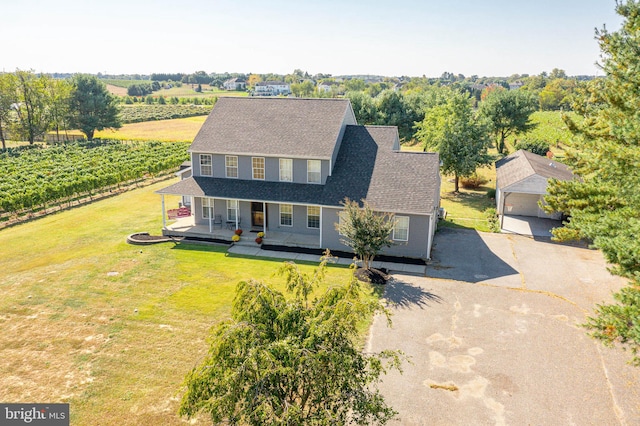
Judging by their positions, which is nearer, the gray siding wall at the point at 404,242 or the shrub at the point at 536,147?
the gray siding wall at the point at 404,242

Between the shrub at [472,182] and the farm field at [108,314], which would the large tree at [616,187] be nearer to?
the farm field at [108,314]

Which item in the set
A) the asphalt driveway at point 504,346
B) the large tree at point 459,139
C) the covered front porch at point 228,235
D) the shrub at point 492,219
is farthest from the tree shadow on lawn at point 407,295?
the large tree at point 459,139

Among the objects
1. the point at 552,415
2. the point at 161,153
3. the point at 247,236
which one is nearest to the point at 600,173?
the point at 552,415

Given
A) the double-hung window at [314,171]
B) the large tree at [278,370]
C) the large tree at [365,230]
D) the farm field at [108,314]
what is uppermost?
the double-hung window at [314,171]

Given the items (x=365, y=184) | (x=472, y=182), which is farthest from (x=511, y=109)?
(x=365, y=184)

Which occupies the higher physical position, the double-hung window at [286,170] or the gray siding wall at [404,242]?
the double-hung window at [286,170]

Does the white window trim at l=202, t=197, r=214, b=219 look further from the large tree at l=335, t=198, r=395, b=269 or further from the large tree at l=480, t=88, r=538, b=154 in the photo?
the large tree at l=480, t=88, r=538, b=154
